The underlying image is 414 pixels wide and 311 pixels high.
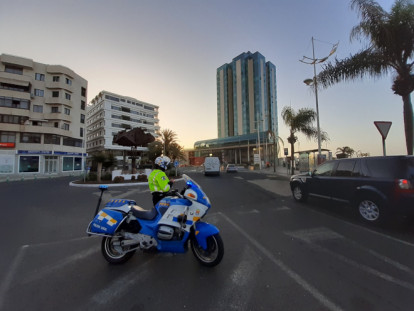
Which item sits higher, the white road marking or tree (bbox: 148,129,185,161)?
tree (bbox: 148,129,185,161)

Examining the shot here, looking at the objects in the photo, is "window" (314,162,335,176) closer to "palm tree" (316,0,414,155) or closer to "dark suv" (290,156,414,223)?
"dark suv" (290,156,414,223)

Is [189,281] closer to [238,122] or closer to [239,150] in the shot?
[239,150]

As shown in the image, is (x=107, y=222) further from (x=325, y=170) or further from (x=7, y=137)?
(x=7, y=137)

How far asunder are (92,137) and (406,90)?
71740mm

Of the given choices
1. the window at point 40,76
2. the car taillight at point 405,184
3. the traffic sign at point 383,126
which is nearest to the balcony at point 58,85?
the window at point 40,76

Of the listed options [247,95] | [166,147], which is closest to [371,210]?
[166,147]

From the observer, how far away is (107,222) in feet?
10.3

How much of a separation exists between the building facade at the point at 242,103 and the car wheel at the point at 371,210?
6676 centimetres

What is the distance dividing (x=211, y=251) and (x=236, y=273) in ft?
1.63

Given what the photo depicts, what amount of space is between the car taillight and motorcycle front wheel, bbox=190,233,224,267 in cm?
464

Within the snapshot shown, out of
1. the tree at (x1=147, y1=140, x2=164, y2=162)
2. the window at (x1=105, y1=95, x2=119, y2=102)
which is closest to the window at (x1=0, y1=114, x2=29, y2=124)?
the tree at (x1=147, y1=140, x2=164, y2=162)

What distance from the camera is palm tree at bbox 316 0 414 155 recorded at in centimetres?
789

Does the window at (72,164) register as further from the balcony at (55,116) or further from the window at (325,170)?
the window at (325,170)

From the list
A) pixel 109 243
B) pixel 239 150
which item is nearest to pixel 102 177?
pixel 109 243
